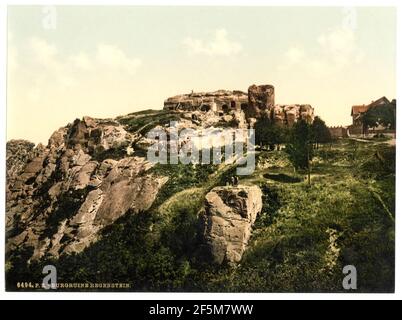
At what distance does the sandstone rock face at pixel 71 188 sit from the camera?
1850cm

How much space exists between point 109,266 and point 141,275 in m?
0.96

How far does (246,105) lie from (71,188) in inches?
231

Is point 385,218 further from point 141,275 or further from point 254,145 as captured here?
point 141,275

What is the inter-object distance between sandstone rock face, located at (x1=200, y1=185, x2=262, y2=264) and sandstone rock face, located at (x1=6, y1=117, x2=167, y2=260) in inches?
70.4

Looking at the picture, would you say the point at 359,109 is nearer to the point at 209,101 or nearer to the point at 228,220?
the point at 209,101

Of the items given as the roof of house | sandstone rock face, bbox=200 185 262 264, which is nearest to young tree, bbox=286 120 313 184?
the roof of house

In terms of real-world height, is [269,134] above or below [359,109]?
below

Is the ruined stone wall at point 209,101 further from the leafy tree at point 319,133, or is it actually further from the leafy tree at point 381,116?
the leafy tree at point 381,116

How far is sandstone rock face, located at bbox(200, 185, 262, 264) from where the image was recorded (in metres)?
17.8

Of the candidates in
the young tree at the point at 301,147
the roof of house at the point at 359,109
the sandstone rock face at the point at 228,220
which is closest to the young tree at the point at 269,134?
the young tree at the point at 301,147

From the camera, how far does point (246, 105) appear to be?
19.3m

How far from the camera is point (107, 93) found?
1872 centimetres

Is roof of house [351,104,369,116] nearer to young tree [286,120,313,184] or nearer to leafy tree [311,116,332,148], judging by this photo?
leafy tree [311,116,332,148]

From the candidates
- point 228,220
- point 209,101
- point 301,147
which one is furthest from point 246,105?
point 228,220
